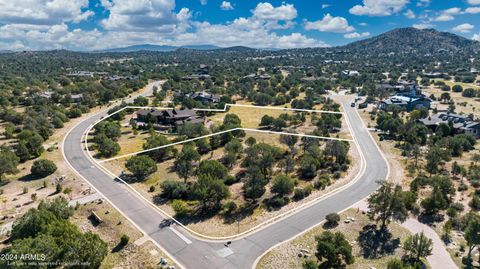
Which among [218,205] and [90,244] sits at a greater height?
[90,244]

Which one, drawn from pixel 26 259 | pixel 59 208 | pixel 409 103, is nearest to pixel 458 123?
pixel 409 103

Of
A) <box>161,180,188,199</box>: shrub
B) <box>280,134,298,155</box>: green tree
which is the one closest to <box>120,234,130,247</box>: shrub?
<box>161,180,188,199</box>: shrub

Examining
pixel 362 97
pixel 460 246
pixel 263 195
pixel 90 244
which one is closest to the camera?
pixel 90 244

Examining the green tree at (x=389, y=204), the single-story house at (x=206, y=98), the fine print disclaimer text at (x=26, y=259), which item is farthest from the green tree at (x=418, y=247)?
the single-story house at (x=206, y=98)

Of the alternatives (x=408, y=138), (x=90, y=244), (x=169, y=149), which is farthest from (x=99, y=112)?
(x=408, y=138)

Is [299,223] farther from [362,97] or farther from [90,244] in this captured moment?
[362,97]

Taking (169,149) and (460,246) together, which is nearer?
(460,246)

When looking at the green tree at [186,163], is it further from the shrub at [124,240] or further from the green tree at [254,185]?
the shrub at [124,240]
